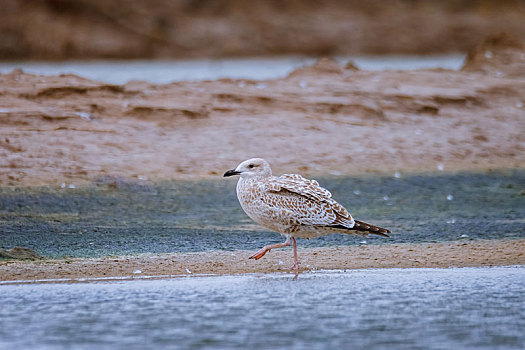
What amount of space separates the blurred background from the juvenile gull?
3225cm

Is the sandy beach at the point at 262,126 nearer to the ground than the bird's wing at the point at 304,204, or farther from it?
farther from it

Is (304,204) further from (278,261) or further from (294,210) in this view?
(278,261)

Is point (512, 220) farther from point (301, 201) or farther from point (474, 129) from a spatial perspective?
point (474, 129)

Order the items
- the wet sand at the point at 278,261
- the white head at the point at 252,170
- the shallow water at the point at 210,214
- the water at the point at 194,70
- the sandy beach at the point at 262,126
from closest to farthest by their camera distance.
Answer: the wet sand at the point at 278,261, the white head at the point at 252,170, the shallow water at the point at 210,214, the sandy beach at the point at 262,126, the water at the point at 194,70

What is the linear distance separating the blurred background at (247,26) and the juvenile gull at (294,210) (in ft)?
106

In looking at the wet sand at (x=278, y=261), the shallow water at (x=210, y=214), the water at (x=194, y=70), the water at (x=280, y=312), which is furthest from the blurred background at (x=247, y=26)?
the water at (x=280, y=312)

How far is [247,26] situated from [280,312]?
41.5m

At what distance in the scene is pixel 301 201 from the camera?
27.8 feet

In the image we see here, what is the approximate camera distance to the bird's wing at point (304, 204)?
8.36 m

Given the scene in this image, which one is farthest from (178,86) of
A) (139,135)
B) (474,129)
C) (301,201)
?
(301,201)

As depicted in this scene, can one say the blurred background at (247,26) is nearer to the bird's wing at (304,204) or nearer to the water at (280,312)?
the bird's wing at (304,204)

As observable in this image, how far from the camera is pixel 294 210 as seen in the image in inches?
328

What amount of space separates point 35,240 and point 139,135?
3.94 metres

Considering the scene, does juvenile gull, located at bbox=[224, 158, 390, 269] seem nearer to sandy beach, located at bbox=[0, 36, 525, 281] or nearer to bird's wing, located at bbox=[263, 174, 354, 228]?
bird's wing, located at bbox=[263, 174, 354, 228]
